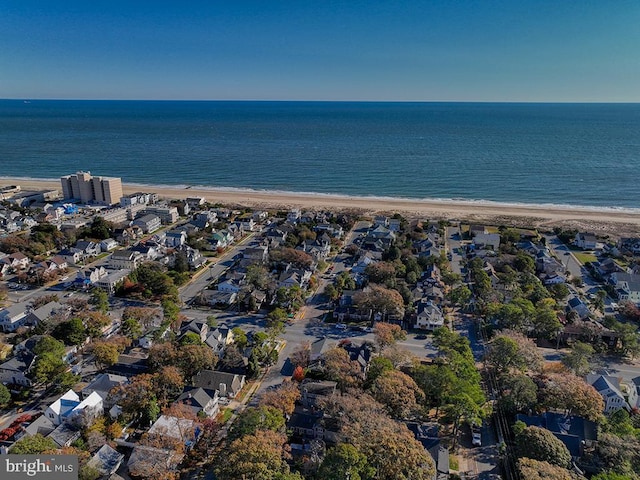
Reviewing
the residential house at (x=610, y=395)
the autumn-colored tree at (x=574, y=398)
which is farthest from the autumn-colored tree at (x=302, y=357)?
the residential house at (x=610, y=395)

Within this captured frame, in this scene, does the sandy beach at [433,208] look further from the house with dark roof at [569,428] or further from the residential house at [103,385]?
the residential house at [103,385]

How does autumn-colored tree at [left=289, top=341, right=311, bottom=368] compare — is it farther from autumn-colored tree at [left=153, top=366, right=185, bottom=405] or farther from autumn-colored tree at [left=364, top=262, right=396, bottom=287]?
autumn-colored tree at [left=364, top=262, right=396, bottom=287]

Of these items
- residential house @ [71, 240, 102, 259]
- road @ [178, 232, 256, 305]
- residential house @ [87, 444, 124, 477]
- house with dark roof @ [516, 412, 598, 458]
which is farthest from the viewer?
residential house @ [71, 240, 102, 259]

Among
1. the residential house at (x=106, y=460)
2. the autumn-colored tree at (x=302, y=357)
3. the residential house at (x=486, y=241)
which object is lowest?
the residential house at (x=106, y=460)

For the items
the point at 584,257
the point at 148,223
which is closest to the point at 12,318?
the point at 148,223

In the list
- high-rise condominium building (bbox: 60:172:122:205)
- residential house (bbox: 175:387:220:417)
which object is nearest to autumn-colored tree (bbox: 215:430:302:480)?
residential house (bbox: 175:387:220:417)

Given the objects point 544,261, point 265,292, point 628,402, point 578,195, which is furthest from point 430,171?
point 628,402

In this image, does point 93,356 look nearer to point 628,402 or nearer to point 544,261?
point 628,402
